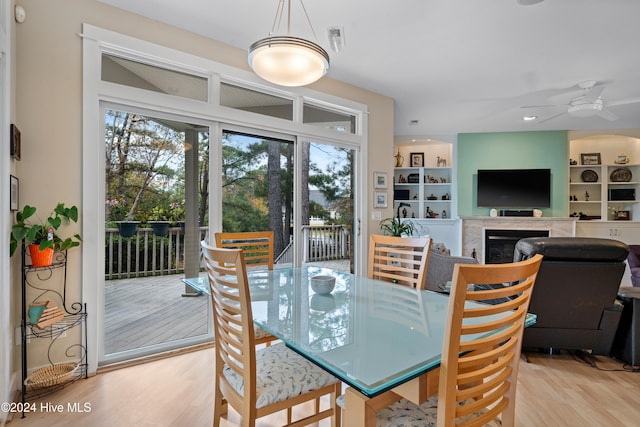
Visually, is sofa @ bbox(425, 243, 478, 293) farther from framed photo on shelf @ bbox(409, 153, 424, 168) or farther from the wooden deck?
framed photo on shelf @ bbox(409, 153, 424, 168)

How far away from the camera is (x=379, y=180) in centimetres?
448

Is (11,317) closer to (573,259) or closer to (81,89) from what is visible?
(81,89)

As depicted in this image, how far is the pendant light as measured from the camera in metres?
1.73

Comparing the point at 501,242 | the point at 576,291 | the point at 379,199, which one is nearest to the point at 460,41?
the point at 379,199

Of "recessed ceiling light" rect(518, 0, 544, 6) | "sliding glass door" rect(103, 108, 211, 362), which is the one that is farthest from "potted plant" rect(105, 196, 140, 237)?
"recessed ceiling light" rect(518, 0, 544, 6)

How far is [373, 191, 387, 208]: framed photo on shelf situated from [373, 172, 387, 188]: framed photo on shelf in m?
0.09

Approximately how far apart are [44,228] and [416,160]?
6502mm

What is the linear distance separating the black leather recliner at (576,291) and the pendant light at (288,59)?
1.96 metres

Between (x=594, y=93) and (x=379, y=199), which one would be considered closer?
(x=594, y=93)

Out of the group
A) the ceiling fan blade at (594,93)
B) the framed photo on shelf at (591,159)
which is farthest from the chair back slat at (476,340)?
the framed photo on shelf at (591,159)

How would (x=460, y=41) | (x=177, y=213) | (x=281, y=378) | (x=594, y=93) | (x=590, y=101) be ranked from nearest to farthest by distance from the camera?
1. (x=281, y=378)
2. (x=177, y=213)
3. (x=460, y=41)
4. (x=590, y=101)
5. (x=594, y=93)

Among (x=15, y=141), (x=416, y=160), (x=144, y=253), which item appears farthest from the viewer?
(x=416, y=160)

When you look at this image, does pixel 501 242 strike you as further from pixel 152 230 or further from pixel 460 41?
pixel 152 230

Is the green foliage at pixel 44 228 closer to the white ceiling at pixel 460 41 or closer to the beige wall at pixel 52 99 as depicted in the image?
the beige wall at pixel 52 99
